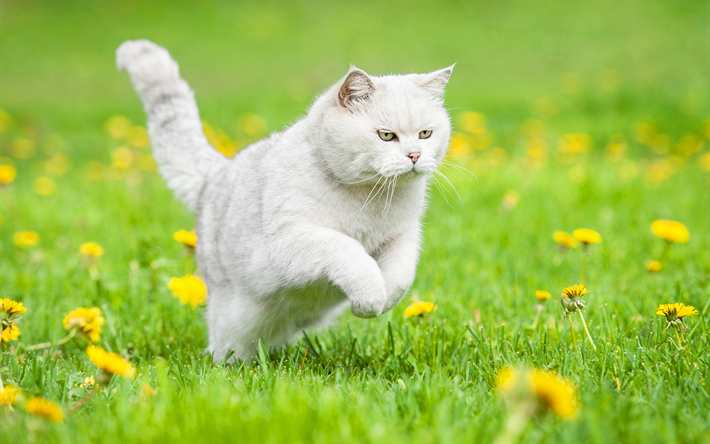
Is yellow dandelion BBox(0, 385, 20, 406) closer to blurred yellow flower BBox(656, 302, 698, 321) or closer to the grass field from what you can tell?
the grass field

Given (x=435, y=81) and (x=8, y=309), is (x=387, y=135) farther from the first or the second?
(x=8, y=309)

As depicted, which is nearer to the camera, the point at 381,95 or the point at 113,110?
the point at 381,95

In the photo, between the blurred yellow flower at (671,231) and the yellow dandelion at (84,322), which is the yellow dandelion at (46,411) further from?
the blurred yellow flower at (671,231)

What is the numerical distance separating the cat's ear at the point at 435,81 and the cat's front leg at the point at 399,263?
556 mm

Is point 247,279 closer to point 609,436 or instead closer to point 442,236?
point 609,436

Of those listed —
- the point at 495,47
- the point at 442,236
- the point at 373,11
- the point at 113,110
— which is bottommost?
the point at 442,236

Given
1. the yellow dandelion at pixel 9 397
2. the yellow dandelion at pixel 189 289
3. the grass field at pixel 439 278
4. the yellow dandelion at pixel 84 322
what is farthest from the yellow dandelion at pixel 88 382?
the yellow dandelion at pixel 189 289

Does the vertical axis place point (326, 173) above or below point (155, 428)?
above

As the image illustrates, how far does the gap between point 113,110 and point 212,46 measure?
6433 mm

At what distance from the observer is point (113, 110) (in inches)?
334

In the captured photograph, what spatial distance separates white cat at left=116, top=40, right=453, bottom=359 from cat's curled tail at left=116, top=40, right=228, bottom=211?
365 mm

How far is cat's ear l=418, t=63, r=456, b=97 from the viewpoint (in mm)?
2432

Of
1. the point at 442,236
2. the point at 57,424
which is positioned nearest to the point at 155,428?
the point at 57,424

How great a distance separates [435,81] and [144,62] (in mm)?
1564
